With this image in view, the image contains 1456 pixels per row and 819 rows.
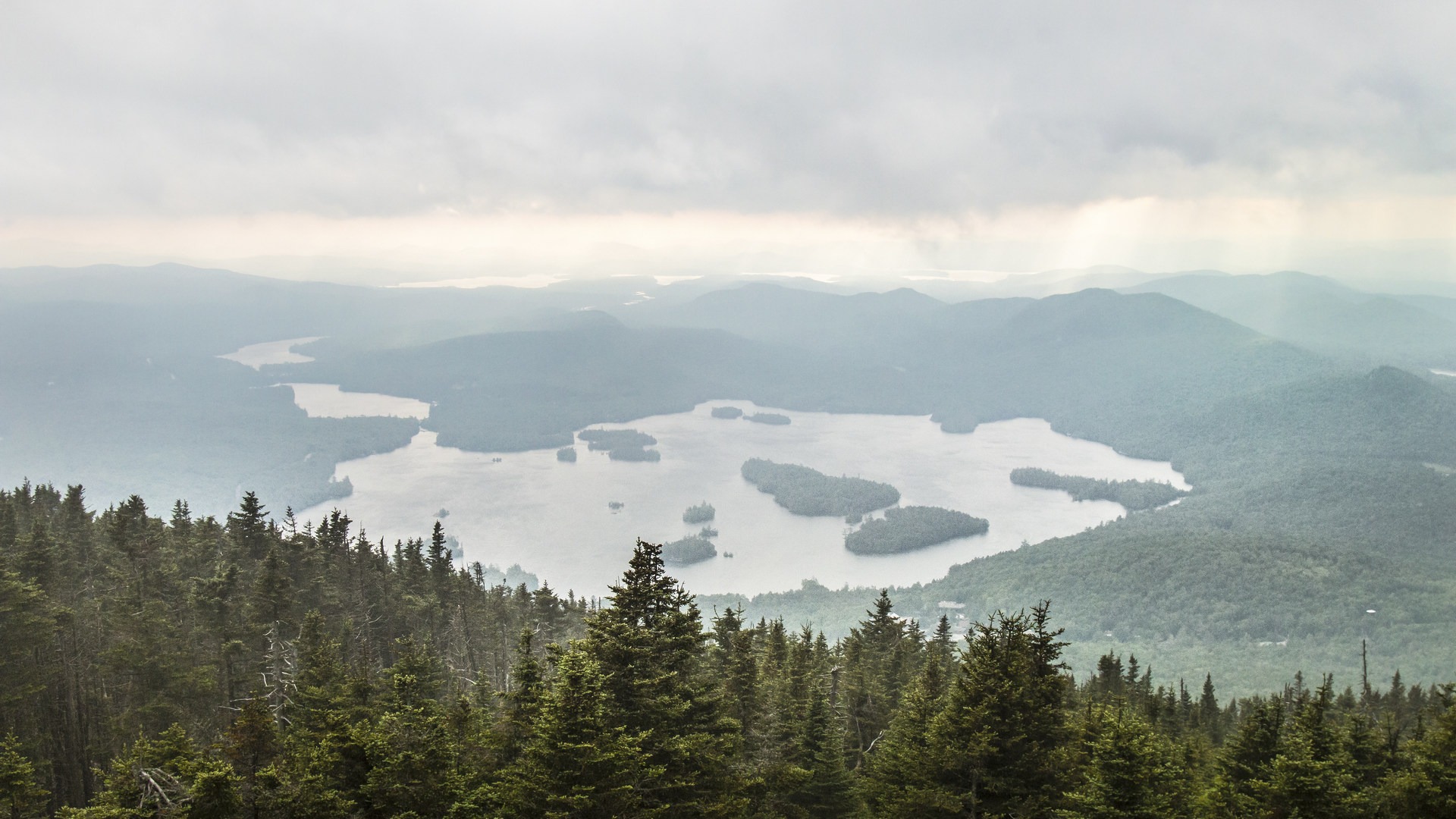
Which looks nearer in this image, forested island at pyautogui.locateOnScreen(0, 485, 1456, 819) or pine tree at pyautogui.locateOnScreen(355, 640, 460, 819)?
pine tree at pyautogui.locateOnScreen(355, 640, 460, 819)

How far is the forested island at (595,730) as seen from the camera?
19.0 m

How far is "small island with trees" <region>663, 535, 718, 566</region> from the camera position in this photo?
192 metres

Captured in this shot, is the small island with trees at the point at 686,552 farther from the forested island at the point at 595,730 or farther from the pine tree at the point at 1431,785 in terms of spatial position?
the pine tree at the point at 1431,785

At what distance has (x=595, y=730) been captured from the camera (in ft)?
63.4

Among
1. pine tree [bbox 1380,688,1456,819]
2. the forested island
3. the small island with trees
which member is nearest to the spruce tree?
the forested island

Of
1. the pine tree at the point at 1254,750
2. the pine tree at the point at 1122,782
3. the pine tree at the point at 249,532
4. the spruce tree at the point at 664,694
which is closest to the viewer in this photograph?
the pine tree at the point at 1122,782

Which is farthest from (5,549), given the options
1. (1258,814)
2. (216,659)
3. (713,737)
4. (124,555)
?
(1258,814)

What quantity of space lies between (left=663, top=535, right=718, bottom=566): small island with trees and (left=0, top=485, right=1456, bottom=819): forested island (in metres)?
147

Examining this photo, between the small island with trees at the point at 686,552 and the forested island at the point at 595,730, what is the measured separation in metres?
147

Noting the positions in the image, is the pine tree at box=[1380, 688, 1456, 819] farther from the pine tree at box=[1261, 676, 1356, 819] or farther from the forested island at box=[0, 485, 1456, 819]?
the pine tree at box=[1261, 676, 1356, 819]

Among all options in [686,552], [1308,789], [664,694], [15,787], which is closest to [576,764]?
[664,694]

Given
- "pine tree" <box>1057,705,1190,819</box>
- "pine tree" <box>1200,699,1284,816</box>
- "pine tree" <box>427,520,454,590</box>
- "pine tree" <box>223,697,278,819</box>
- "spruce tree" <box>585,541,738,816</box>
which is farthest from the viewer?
"pine tree" <box>427,520,454,590</box>

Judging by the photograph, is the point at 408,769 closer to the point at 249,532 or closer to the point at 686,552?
the point at 249,532

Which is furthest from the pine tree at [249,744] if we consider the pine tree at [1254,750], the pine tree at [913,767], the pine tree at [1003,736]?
the pine tree at [1254,750]
